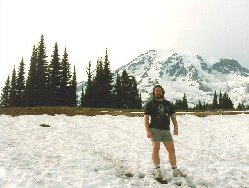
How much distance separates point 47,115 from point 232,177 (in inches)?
667

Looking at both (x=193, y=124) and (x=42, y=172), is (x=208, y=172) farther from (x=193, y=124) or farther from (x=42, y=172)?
(x=193, y=124)

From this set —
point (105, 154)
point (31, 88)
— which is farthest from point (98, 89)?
point (105, 154)

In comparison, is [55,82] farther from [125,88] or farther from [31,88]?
[125,88]

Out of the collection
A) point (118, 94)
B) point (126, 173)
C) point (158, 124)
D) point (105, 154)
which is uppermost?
point (118, 94)

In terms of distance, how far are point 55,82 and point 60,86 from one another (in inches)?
50.5

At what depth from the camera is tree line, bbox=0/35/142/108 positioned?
72.1 meters

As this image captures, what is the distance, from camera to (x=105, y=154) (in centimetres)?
1600

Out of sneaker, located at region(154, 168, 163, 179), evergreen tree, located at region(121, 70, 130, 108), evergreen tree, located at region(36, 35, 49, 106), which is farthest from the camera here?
evergreen tree, located at region(121, 70, 130, 108)

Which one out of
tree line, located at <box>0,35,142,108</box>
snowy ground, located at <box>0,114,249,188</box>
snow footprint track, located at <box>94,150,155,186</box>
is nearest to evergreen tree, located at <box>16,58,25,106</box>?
tree line, located at <box>0,35,142,108</box>

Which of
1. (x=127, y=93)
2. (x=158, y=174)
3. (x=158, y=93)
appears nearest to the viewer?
(x=158, y=174)

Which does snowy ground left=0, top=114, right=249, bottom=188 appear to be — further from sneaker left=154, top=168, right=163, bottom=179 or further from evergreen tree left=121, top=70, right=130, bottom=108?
evergreen tree left=121, top=70, right=130, bottom=108

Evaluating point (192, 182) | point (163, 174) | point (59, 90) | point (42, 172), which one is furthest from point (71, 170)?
point (59, 90)

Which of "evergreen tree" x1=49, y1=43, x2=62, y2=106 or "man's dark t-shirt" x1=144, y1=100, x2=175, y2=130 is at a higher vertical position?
"evergreen tree" x1=49, y1=43, x2=62, y2=106

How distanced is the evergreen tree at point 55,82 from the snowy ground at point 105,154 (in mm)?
46505
